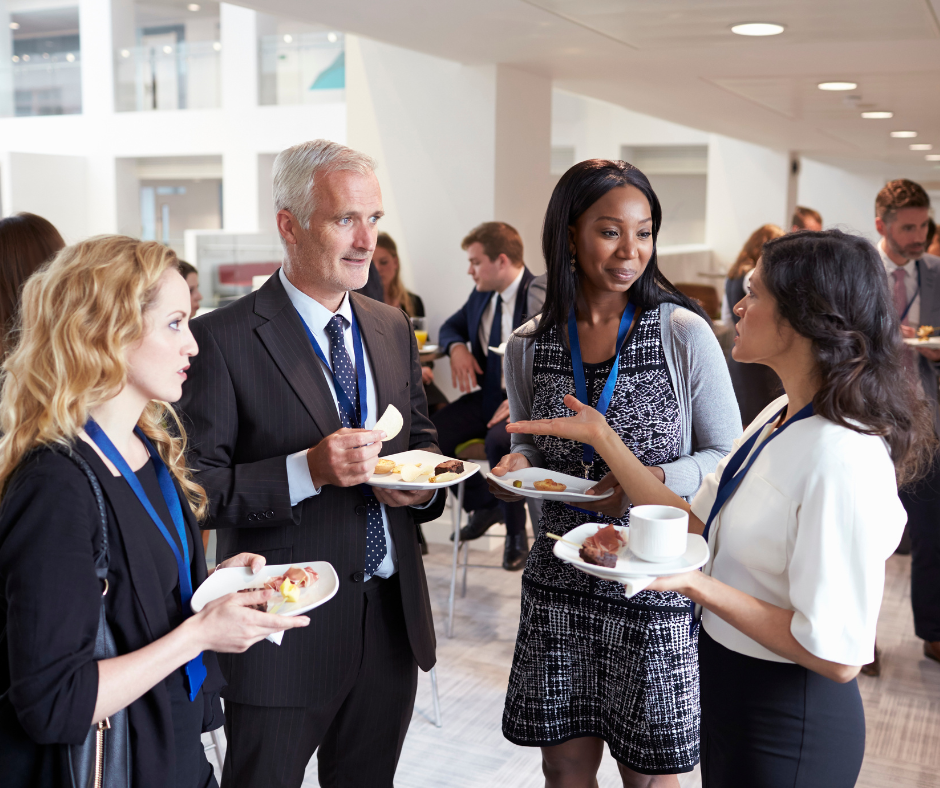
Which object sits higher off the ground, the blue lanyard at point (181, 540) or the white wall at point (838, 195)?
the white wall at point (838, 195)

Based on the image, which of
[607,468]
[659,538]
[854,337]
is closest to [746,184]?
[607,468]

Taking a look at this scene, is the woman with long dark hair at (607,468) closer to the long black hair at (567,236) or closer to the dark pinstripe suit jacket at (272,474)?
the long black hair at (567,236)

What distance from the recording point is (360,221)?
1.67 metres

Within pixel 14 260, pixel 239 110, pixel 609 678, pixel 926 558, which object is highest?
pixel 239 110

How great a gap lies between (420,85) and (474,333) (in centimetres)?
139

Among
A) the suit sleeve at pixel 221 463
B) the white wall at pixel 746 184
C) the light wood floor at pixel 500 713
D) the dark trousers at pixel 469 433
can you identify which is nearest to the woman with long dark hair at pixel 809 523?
the suit sleeve at pixel 221 463

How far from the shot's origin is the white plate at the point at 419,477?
1.60m

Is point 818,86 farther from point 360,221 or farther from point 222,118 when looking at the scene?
point 222,118

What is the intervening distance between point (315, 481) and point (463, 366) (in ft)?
9.26

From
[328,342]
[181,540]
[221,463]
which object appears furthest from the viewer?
[328,342]

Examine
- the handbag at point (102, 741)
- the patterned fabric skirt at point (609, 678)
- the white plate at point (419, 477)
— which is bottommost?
the patterned fabric skirt at point (609, 678)

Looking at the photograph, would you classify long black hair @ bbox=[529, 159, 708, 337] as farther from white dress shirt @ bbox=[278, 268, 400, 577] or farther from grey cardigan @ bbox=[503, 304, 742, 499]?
white dress shirt @ bbox=[278, 268, 400, 577]

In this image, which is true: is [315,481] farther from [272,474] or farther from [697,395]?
[697,395]

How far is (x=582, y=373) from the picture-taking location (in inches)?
69.7
